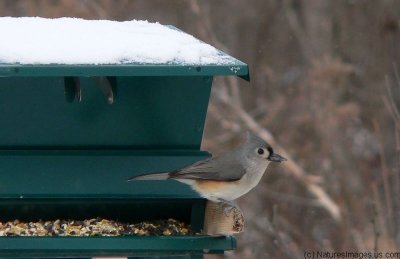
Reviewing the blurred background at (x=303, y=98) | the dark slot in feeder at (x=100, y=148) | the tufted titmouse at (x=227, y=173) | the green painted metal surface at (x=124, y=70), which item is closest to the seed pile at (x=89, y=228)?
the dark slot in feeder at (x=100, y=148)

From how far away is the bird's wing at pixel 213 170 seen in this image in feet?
16.0

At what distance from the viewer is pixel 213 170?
5.00 m

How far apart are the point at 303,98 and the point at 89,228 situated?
6130mm

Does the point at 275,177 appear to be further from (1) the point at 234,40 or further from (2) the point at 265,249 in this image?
(1) the point at 234,40

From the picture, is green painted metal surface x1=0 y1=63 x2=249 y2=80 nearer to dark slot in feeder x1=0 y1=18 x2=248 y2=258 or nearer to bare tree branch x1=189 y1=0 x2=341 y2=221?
dark slot in feeder x1=0 y1=18 x2=248 y2=258

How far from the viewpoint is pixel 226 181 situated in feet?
16.6

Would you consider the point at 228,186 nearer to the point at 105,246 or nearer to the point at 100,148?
the point at 100,148

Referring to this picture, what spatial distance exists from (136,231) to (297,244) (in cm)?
445

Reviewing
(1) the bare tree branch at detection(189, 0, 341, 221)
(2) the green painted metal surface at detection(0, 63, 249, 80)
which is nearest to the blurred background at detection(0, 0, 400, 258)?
(1) the bare tree branch at detection(189, 0, 341, 221)

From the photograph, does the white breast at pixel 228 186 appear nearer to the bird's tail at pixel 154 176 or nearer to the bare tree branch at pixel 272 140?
the bird's tail at pixel 154 176

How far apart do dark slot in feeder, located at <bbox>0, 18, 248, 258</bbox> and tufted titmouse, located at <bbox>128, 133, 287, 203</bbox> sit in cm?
10

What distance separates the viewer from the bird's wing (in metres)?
4.88

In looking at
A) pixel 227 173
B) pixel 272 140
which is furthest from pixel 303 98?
pixel 227 173

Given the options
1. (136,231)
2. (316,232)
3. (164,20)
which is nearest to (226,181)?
(136,231)
